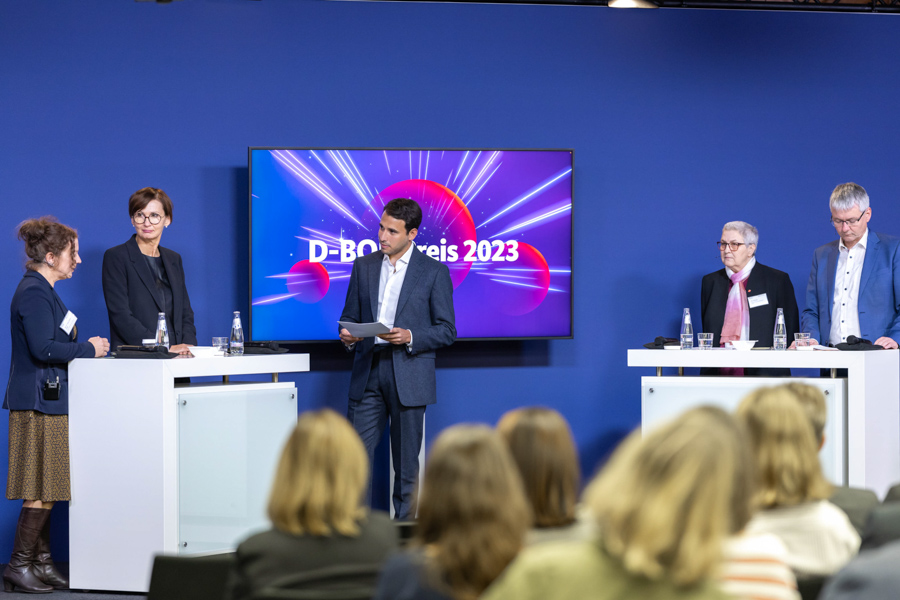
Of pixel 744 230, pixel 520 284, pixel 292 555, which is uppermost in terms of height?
Result: pixel 744 230

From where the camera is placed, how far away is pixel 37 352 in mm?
4004

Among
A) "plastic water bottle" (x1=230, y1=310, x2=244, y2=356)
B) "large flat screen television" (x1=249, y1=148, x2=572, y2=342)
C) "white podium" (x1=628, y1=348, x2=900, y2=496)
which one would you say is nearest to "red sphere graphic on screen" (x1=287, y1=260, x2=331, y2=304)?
"large flat screen television" (x1=249, y1=148, x2=572, y2=342)

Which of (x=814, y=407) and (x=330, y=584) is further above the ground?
(x=814, y=407)

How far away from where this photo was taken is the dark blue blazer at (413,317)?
14.6 ft

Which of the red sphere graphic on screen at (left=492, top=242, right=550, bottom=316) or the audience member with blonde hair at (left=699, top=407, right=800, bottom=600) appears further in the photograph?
the red sphere graphic on screen at (left=492, top=242, right=550, bottom=316)

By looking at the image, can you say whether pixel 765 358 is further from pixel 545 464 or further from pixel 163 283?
pixel 163 283

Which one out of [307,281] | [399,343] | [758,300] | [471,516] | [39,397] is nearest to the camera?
[471,516]

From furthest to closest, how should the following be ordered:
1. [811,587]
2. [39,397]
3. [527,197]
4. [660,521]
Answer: [527,197] → [39,397] → [811,587] → [660,521]

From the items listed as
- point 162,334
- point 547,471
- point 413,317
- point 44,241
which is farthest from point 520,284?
point 547,471

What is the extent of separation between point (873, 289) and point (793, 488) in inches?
129

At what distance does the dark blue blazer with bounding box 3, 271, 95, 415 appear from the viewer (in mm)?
4020

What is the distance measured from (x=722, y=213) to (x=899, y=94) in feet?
4.87

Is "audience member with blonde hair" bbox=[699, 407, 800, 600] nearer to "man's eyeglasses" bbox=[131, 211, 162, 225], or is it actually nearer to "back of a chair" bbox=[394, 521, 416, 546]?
"back of a chair" bbox=[394, 521, 416, 546]

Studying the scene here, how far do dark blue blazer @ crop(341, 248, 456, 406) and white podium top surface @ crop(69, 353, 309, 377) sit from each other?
1.51 ft
